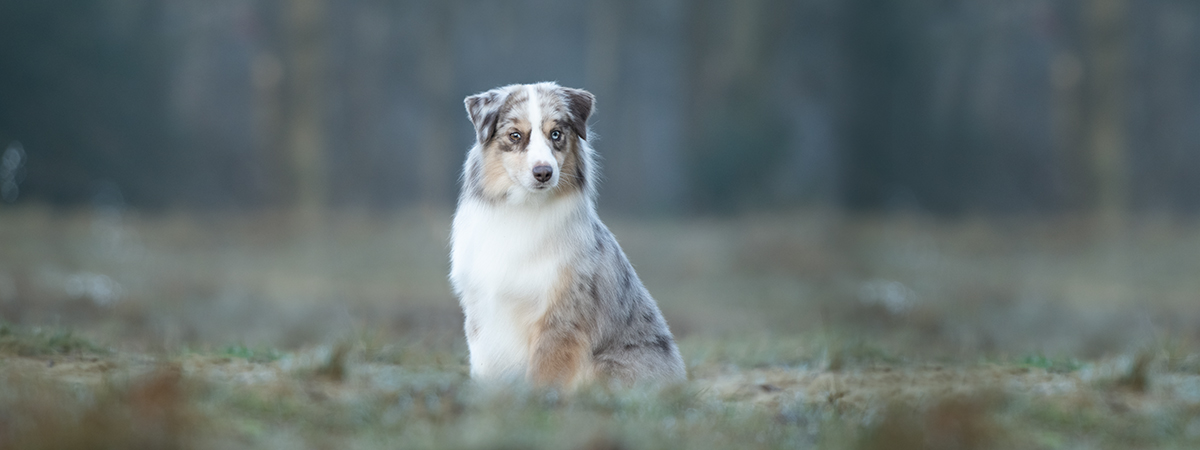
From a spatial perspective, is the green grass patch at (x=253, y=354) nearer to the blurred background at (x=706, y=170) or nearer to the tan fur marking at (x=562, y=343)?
the blurred background at (x=706, y=170)

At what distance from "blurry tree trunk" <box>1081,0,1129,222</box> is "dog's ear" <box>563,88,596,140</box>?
1265cm

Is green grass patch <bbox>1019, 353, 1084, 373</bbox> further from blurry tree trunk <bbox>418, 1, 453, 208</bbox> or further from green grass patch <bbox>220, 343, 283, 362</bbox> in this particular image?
blurry tree trunk <bbox>418, 1, 453, 208</bbox>

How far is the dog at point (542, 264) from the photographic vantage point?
16.8 ft

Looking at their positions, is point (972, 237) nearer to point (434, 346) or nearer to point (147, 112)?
point (434, 346)

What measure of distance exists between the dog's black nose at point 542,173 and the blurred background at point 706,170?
362 centimetres

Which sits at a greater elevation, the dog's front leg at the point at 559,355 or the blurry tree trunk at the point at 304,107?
the blurry tree trunk at the point at 304,107

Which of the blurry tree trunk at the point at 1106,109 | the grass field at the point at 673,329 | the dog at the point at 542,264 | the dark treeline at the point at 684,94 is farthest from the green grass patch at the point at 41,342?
the blurry tree trunk at the point at 1106,109

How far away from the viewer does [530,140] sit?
5.12 metres

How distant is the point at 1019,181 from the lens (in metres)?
22.4

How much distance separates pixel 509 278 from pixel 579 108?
43.4 inches

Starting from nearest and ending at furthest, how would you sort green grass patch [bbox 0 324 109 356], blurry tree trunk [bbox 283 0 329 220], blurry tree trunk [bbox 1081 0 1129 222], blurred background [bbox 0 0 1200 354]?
1. green grass patch [bbox 0 324 109 356]
2. blurred background [bbox 0 0 1200 354]
3. blurry tree trunk [bbox 1081 0 1129 222]
4. blurry tree trunk [bbox 283 0 329 220]

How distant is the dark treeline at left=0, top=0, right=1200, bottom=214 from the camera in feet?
53.9

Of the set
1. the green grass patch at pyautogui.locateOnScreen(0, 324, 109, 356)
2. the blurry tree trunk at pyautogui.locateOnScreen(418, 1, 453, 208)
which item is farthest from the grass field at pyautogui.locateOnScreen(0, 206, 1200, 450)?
the blurry tree trunk at pyautogui.locateOnScreen(418, 1, 453, 208)

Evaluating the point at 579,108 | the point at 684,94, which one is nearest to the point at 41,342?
the point at 579,108
